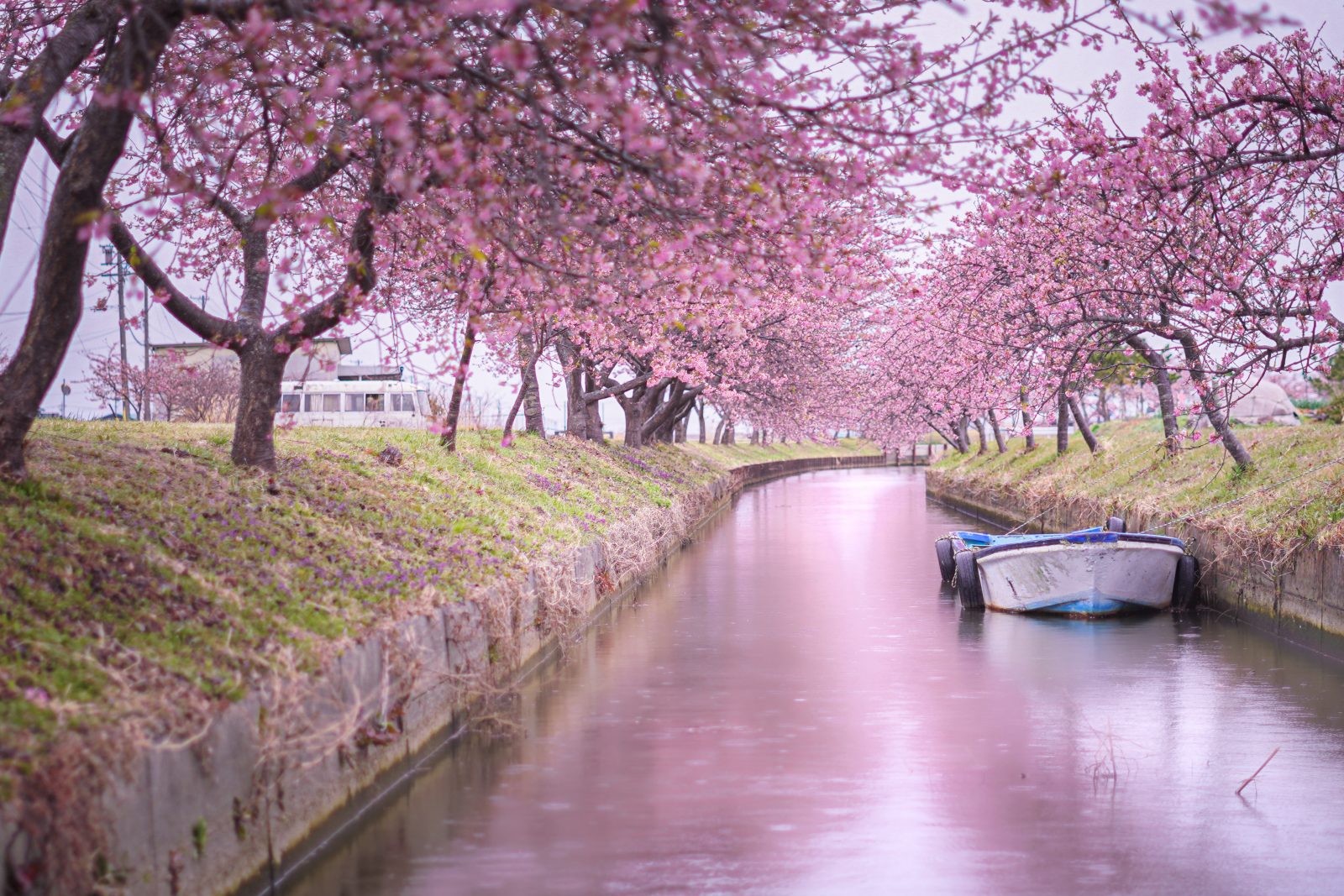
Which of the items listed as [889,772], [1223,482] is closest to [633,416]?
[1223,482]

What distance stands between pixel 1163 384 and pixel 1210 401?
26.8 ft

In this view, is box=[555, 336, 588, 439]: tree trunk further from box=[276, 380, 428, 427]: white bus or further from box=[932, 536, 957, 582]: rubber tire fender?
box=[932, 536, 957, 582]: rubber tire fender

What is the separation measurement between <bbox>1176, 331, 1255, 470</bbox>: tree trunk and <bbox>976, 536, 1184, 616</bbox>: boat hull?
2050 mm

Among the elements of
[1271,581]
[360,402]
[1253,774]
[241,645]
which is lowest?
[1253,774]

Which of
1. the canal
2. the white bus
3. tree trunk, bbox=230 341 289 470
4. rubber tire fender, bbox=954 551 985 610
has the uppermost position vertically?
the white bus

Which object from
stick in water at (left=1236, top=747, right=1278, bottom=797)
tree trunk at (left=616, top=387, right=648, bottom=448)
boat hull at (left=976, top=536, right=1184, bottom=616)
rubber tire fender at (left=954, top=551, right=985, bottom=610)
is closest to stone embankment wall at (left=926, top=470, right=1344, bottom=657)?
boat hull at (left=976, top=536, right=1184, bottom=616)

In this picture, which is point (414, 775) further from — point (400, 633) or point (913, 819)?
point (913, 819)

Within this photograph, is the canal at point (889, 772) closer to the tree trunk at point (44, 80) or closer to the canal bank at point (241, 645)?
the canal bank at point (241, 645)

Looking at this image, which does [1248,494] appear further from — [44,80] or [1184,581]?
[44,80]

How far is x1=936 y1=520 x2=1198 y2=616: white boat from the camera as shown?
56.7 ft

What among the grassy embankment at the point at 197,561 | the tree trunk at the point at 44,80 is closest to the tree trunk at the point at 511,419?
the grassy embankment at the point at 197,561

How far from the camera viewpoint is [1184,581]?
1791cm

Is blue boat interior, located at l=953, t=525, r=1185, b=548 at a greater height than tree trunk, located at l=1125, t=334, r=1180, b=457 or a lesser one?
lesser

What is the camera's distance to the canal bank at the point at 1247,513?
14.7 m
